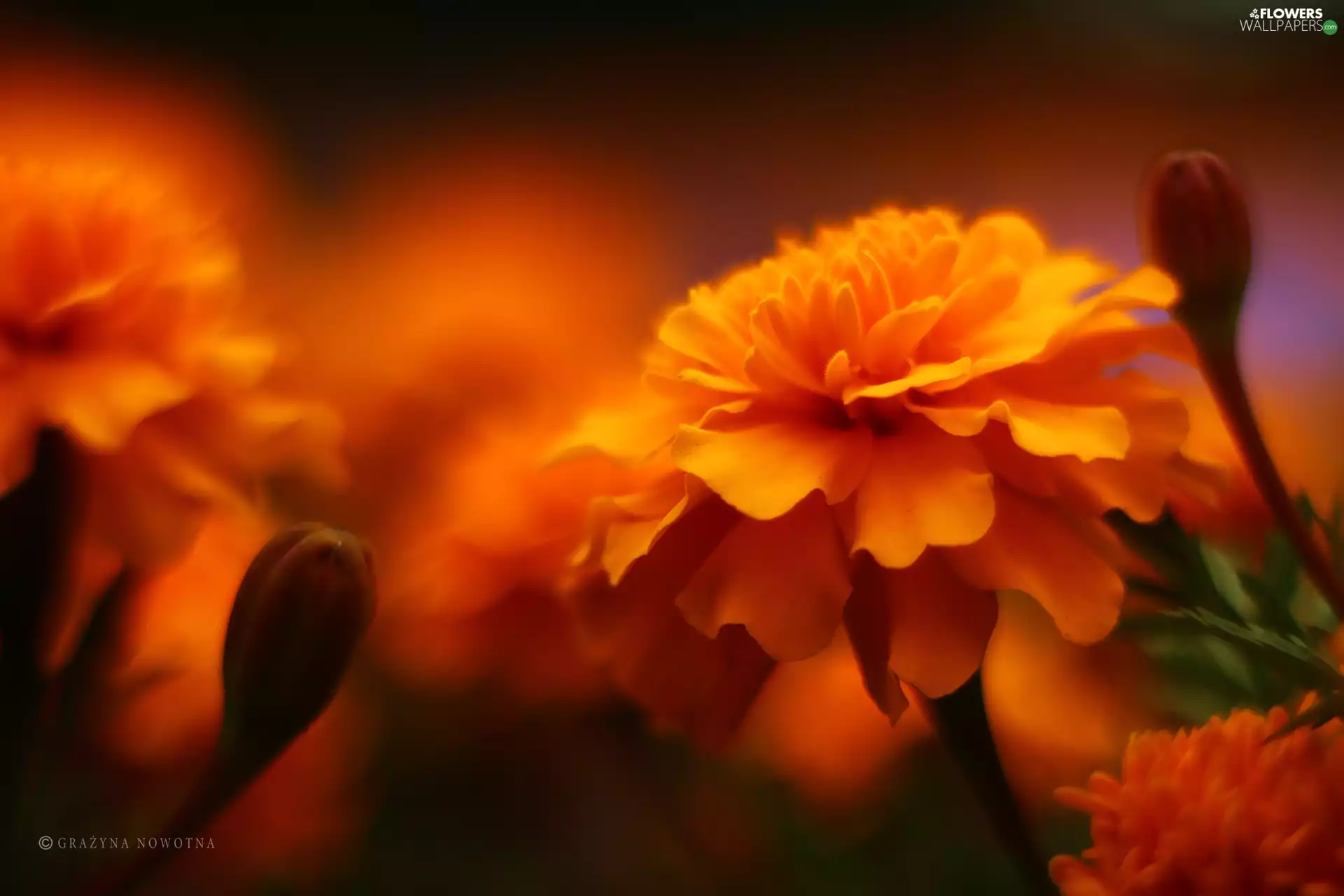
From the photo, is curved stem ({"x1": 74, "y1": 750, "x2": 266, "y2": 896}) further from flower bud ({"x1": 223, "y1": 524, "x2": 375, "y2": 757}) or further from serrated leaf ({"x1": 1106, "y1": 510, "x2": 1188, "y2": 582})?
serrated leaf ({"x1": 1106, "y1": 510, "x2": 1188, "y2": 582})

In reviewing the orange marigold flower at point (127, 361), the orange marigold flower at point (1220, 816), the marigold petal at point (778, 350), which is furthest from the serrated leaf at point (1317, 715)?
the orange marigold flower at point (127, 361)

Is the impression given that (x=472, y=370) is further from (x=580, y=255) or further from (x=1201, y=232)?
(x=1201, y=232)

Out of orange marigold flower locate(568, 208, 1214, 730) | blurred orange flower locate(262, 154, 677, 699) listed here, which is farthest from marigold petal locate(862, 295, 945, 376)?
blurred orange flower locate(262, 154, 677, 699)

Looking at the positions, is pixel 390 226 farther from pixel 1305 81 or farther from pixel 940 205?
pixel 1305 81

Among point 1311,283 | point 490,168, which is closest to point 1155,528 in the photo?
point 1311,283

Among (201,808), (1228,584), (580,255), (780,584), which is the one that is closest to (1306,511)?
(1228,584)

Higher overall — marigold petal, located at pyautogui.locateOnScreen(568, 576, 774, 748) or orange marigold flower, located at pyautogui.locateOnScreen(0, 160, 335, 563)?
orange marigold flower, located at pyautogui.locateOnScreen(0, 160, 335, 563)

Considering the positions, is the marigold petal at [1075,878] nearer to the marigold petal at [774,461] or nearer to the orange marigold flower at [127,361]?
the marigold petal at [774,461]
